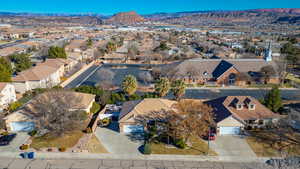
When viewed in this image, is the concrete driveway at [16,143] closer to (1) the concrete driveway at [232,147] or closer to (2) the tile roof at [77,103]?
(2) the tile roof at [77,103]

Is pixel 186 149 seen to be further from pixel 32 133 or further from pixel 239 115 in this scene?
pixel 32 133

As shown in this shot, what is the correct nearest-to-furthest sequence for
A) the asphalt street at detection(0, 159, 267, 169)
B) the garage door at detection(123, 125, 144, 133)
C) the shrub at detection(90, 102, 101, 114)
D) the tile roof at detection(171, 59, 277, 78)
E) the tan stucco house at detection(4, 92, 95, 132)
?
the asphalt street at detection(0, 159, 267, 169)
the garage door at detection(123, 125, 144, 133)
the tan stucco house at detection(4, 92, 95, 132)
the shrub at detection(90, 102, 101, 114)
the tile roof at detection(171, 59, 277, 78)

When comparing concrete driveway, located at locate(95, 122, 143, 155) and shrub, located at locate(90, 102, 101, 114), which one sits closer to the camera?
concrete driveway, located at locate(95, 122, 143, 155)

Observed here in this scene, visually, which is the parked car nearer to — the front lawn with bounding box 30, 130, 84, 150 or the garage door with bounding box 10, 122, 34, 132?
the garage door with bounding box 10, 122, 34, 132

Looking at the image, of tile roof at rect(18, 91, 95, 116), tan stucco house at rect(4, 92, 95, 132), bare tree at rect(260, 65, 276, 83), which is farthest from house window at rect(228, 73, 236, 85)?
tan stucco house at rect(4, 92, 95, 132)

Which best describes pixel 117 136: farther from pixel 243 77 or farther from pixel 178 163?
pixel 243 77

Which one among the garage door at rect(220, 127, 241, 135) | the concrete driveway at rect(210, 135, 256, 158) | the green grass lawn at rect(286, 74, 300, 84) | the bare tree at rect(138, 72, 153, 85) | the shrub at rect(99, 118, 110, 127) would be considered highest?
the bare tree at rect(138, 72, 153, 85)
